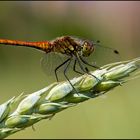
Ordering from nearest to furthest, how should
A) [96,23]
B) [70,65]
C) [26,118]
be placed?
[26,118], [70,65], [96,23]

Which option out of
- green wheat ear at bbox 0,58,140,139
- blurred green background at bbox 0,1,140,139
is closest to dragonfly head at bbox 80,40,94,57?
green wheat ear at bbox 0,58,140,139

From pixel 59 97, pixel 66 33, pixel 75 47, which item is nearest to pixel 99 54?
pixel 75 47

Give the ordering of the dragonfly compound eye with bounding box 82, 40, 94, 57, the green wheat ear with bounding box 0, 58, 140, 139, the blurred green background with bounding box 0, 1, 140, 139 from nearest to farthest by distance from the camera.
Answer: the green wheat ear with bounding box 0, 58, 140, 139 → the dragonfly compound eye with bounding box 82, 40, 94, 57 → the blurred green background with bounding box 0, 1, 140, 139

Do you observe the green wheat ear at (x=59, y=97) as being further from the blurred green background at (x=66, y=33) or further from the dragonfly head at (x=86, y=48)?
the blurred green background at (x=66, y=33)

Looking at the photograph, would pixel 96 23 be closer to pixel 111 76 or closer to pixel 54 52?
pixel 54 52

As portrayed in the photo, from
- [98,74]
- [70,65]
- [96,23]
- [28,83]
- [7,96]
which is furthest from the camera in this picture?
[96,23]

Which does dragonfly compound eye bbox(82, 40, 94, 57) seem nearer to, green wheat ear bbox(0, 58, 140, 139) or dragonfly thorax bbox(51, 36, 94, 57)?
dragonfly thorax bbox(51, 36, 94, 57)

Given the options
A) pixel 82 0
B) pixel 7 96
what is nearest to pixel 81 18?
pixel 82 0
